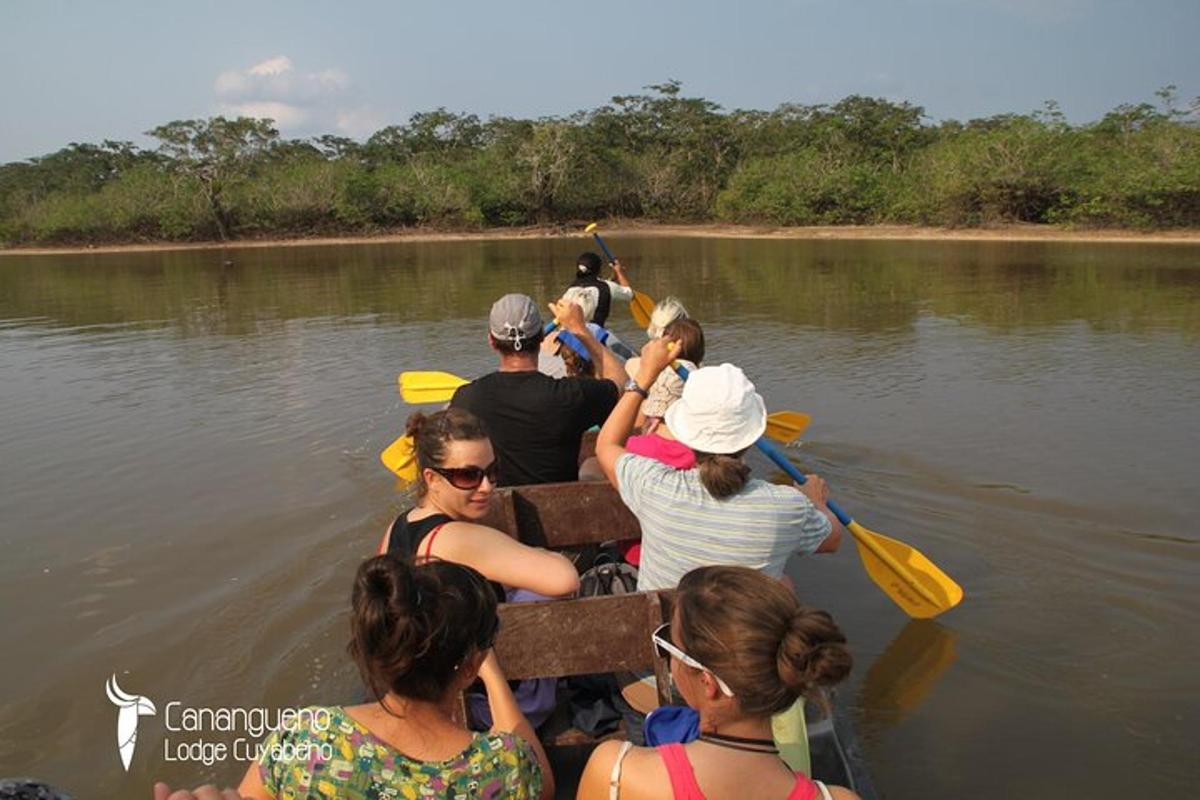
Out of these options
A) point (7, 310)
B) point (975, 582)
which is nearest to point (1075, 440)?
point (975, 582)

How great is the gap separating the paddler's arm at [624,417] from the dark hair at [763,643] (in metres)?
1.61

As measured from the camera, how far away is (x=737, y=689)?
1.64m

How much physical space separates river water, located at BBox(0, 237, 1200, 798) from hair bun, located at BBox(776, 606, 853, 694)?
6.63ft

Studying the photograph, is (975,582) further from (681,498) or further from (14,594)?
(14,594)

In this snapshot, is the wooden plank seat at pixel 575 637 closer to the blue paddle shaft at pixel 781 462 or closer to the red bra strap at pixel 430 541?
the red bra strap at pixel 430 541

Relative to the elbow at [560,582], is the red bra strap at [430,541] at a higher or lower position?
higher

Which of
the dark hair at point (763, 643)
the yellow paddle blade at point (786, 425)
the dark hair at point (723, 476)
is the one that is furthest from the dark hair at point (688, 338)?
the dark hair at point (763, 643)

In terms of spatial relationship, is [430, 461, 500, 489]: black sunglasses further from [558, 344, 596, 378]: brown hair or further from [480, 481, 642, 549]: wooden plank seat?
[558, 344, 596, 378]: brown hair

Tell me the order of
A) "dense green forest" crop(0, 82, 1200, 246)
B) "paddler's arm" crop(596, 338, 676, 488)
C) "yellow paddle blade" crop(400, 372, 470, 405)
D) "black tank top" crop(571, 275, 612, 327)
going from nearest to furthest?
1. "paddler's arm" crop(596, 338, 676, 488)
2. "yellow paddle blade" crop(400, 372, 470, 405)
3. "black tank top" crop(571, 275, 612, 327)
4. "dense green forest" crop(0, 82, 1200, 246)

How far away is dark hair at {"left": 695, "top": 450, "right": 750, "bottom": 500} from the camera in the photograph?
2582 mm

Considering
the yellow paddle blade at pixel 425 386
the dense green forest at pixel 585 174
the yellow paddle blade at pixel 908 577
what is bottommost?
the yellow paddle blade at pixel 908 577

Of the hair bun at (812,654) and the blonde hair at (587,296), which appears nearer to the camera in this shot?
the hair bun at (812,654)

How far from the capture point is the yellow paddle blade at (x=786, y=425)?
613 centimetres

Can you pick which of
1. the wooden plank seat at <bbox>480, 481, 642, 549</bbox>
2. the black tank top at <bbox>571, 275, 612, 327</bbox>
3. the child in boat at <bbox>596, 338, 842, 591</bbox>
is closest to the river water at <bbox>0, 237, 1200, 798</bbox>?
the wooden plank seat at <bbox>480, 481, 642, 549</bbox>
